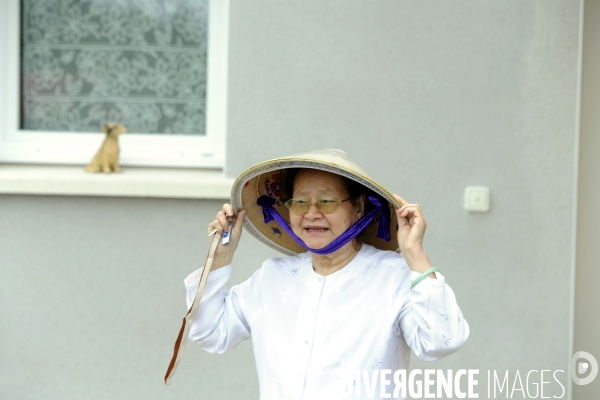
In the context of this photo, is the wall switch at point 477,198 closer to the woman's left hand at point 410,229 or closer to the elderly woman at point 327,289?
the elderly woman at point 327,289

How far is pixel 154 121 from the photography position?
13.2 ft

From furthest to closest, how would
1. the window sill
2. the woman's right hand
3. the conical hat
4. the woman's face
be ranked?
the window sill
the woman's right hand
the woman's face
the conical hat

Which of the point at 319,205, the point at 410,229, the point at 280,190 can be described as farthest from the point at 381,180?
the point at 410,229

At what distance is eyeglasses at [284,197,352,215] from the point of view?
2.14m

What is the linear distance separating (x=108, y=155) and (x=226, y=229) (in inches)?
68.0

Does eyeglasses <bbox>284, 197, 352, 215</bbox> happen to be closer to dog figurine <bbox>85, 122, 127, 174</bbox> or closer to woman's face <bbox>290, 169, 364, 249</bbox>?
woman's face <bbox>290, 169, 364, 249</bbox>

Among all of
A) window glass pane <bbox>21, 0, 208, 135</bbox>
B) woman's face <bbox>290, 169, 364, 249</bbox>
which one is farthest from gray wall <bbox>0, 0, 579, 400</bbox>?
woman's face <bbox>290, 169, 364, 249</bbox>

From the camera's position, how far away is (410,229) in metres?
2.01

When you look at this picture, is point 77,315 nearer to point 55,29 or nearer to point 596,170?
point 55,29

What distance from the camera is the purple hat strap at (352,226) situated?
6.95 ft

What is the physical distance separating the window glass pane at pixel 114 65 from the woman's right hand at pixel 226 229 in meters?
1.76

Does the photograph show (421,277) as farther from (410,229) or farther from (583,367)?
(583,367)

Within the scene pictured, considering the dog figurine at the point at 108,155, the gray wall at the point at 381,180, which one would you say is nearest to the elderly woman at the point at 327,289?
the gray wall at the point at 381,180

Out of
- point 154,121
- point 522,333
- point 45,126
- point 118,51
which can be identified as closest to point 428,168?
point 522,333
